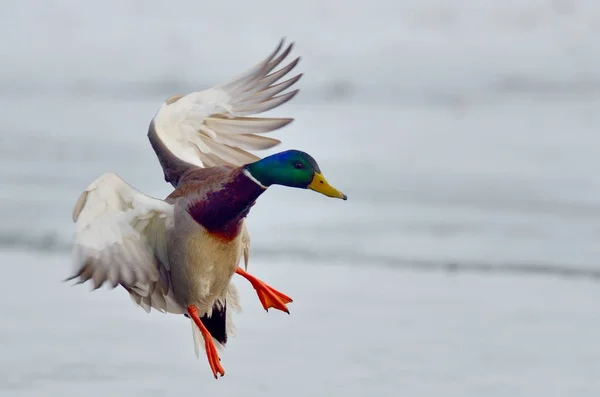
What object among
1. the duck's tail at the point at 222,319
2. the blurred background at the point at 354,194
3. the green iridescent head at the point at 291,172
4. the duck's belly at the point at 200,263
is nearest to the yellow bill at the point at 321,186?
the green iridescent head at the point at 291,172

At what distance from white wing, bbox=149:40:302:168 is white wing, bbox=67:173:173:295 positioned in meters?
0.74

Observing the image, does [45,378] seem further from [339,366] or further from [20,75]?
[20,75]

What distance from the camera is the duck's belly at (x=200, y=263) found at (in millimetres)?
5176

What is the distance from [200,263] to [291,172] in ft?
1.76

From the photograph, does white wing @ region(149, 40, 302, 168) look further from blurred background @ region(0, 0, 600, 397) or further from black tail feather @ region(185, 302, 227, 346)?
blurred background @ region(0, 0, 600, 397)

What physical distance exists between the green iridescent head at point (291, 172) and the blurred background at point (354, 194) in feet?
2.54

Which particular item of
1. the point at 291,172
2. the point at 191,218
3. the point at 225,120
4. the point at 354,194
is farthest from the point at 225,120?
the point at 354,194

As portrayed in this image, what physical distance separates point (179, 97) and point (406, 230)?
2.27m

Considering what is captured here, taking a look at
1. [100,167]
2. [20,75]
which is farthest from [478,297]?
[20,75]

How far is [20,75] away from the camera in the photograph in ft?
48.0

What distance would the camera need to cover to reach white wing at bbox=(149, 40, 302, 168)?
19.5 ft

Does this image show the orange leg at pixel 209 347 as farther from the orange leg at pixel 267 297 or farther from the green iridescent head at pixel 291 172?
the green iridescent head at pixel 291 172

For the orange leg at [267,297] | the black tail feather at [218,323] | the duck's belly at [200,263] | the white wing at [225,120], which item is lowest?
the black tail feather at [218,323]

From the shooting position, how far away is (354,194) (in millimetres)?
8734
